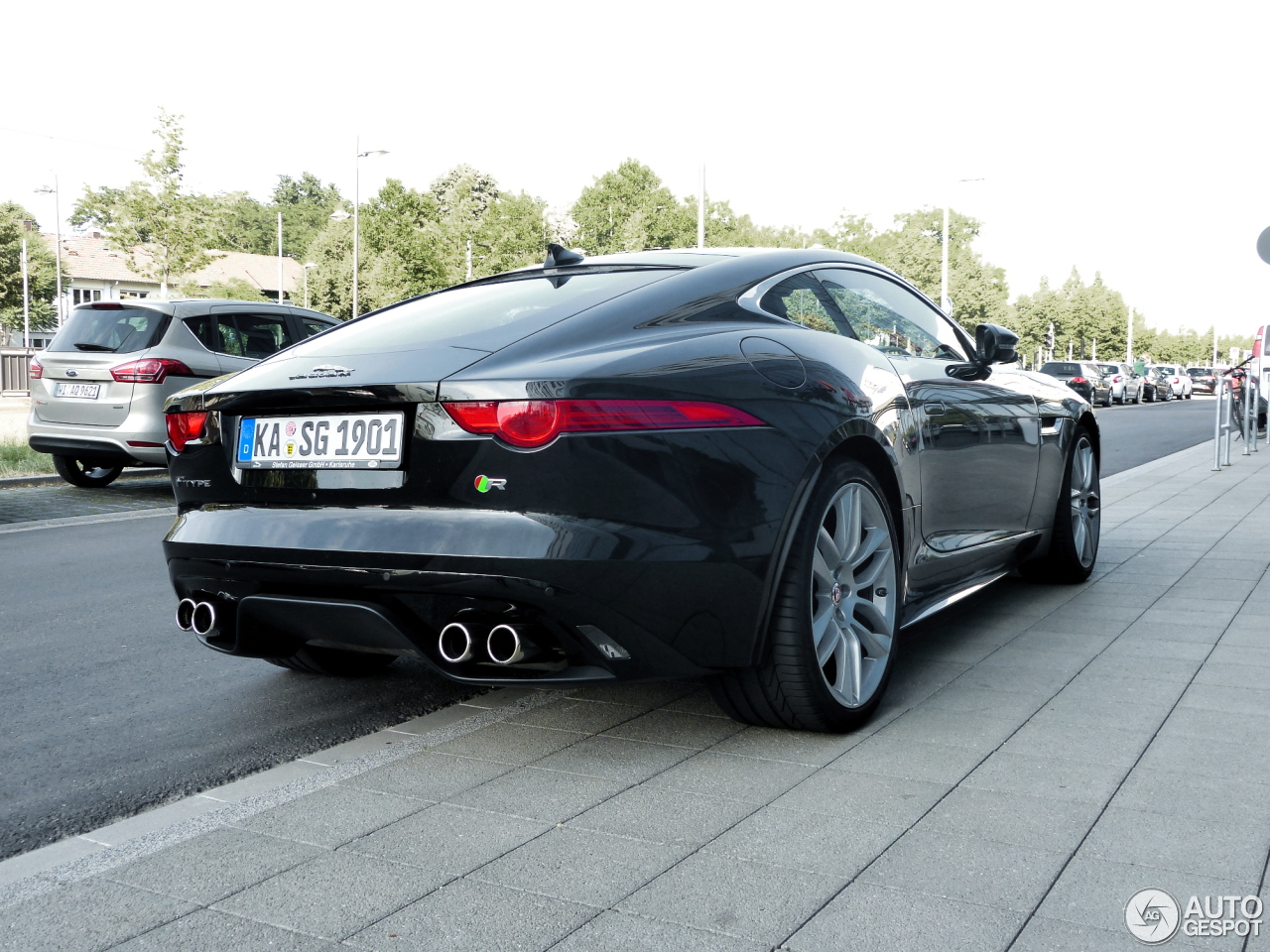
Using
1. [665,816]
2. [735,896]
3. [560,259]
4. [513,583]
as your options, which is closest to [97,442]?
[560,259]

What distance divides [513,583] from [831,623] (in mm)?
1022

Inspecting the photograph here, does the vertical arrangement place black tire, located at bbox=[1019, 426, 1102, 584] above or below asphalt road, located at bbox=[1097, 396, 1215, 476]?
above

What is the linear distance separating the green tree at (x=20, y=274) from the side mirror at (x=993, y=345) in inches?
2716

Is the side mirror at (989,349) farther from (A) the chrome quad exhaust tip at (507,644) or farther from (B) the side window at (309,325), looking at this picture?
(B) the side window at (309,325)

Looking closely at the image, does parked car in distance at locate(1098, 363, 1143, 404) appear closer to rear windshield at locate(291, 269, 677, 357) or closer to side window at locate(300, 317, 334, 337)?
side window at locate(300, 317, 334, 337)

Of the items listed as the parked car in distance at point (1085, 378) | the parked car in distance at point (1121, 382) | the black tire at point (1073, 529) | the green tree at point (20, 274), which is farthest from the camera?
the green tree at point (20, 274)

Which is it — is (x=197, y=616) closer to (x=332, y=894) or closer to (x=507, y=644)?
(x=507, y=644)

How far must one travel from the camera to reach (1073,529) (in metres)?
5.96

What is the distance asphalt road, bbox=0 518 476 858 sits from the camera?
3264 mm

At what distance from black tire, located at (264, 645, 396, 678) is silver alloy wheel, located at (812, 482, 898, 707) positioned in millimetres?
1477

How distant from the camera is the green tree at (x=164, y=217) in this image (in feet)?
98.0

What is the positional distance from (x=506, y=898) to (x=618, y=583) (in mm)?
803

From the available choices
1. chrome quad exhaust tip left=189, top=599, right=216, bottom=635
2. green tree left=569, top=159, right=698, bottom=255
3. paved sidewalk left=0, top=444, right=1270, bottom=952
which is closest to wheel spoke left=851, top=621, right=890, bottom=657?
paved sidewalk left=0, top=444, right=1270, bottom=952

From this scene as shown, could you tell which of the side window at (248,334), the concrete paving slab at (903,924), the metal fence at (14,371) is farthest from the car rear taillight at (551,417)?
the metal fence at (14,371)
